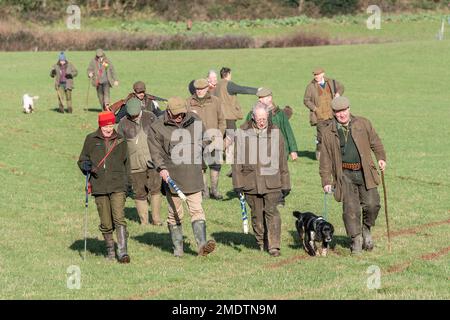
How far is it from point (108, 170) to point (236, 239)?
117 inches

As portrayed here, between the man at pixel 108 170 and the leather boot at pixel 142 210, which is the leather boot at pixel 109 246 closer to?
the man at pixel 108 170

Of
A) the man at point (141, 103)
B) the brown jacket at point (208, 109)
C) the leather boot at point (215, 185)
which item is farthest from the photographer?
the leather boot at point (215, 185)

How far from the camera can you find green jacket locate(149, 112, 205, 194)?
1402cm

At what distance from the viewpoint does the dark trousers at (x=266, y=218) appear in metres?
14.3

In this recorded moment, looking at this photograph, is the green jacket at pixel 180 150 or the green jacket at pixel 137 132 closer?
the green jacket at pixel 180 150

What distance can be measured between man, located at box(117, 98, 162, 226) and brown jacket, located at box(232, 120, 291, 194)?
2.63m

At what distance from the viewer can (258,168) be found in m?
14.3

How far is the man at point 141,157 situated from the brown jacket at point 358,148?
144 inches

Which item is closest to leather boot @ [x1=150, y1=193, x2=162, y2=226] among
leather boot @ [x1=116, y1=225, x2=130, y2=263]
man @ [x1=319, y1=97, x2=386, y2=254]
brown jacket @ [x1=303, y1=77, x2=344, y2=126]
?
leather boot @ [x1=116, y1=225, x2=130, y2=263]

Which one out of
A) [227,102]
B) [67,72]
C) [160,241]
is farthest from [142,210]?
[67,72]

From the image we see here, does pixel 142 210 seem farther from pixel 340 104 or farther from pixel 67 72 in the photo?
pixel 67 72

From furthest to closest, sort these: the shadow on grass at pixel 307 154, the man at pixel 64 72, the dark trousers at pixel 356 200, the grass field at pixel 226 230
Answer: the man at pixel 64 72 → the shadow on grass at pixel 307 154 → the dark trousers at pixel 356 200 → the grass field at pixel 226 230

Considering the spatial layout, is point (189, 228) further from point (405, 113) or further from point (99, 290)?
point (405, 113)

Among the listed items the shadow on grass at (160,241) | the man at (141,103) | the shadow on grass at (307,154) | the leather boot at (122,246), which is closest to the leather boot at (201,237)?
the shadow on grass at (160,241)
